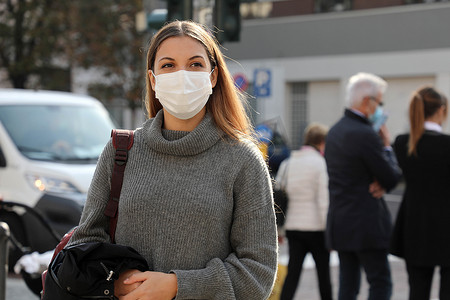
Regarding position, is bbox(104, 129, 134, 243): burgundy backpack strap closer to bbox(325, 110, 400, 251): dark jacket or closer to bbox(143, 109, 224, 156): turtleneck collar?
bbox(143, 109, 224, 156): turtleneck collar

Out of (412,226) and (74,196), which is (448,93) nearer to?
(74,196)

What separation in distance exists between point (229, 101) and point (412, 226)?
253 centimetres

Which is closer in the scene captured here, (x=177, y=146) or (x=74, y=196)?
(x=177, y=146)

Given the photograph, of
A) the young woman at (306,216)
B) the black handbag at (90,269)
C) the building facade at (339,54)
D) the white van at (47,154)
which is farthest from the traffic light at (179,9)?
the building facade at (339,54)

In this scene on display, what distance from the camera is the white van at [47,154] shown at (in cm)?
759

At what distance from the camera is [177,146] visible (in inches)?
98.0

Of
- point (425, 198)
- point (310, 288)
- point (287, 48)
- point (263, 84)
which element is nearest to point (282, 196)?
point (425, 198)

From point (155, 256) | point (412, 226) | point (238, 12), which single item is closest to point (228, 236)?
point (155, 256)

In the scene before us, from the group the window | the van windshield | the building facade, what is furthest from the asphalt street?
the window

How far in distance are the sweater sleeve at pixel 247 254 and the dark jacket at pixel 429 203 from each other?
246cm

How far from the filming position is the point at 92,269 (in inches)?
93.4

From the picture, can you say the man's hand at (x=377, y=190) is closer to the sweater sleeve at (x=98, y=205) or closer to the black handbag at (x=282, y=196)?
the black handbag at (x=282, y=196)

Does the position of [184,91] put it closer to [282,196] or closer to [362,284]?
[282,196]

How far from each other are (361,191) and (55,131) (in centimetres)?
468
